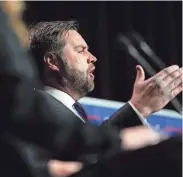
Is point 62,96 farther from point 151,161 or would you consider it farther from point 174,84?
point 151,161

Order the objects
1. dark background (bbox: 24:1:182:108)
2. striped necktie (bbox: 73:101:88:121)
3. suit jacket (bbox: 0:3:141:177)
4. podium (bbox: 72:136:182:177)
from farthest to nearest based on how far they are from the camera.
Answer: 1. dark background (bbox: 24:1:182:108)
2. striped necktie (bbox: 73:101:88:121)
3. suit jacket (bbox: 0:3:141:177)
4. podium (bbox: 72:136:182:177)

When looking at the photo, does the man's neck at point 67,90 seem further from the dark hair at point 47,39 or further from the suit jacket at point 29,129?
the suit jacket at point 29,129

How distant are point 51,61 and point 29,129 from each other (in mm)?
753

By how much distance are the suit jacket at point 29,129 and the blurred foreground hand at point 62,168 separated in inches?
0.6

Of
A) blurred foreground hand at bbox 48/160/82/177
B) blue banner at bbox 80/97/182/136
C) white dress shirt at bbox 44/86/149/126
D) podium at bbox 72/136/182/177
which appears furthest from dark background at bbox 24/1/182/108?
podium at bbox 72/136/182/177

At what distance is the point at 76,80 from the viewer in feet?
6.49

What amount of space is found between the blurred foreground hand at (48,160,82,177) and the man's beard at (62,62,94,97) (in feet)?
2.04

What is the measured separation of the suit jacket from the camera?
1279 millimetres

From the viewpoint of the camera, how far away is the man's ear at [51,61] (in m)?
2.00

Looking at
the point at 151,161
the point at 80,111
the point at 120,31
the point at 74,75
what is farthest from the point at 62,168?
the point at 120,31

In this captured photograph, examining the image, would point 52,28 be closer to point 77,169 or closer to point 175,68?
point 175,68

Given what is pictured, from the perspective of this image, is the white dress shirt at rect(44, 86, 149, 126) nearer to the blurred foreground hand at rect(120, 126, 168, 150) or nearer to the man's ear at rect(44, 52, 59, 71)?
the man's ear at rect(44, 52, 59, 71)

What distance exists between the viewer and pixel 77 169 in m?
1.30

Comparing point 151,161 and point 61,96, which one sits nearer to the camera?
point 151,161
